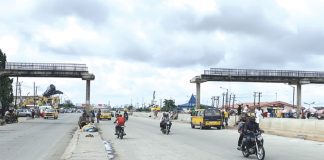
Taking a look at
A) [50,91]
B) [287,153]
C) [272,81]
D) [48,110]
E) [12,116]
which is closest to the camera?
[287,153]

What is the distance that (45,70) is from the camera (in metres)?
64.5

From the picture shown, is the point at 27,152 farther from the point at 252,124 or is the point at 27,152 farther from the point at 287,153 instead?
the point at 287,153

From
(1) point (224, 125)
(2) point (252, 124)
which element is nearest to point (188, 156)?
(2) point (252, 124)

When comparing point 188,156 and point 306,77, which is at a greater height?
point 306,77

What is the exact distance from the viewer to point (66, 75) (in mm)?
Result: 65875

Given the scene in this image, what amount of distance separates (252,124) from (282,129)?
19211 mm

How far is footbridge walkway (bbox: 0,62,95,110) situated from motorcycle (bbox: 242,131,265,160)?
4934 centimetres

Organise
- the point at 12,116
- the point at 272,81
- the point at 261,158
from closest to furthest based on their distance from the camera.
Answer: the point at 261,158
the point at 12,116
the point at 272,81

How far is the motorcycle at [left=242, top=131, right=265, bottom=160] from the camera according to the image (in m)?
17.0

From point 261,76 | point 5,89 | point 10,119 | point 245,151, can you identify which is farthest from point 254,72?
point 245,151

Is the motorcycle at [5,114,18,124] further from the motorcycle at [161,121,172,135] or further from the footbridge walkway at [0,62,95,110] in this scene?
the motorcycle at [161,121,172,135]

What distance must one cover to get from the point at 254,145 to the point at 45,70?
4990cm

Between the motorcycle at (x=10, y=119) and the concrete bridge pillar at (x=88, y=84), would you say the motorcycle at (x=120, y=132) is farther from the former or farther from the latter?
the concrete bridge pillar at (x=88, y=84)

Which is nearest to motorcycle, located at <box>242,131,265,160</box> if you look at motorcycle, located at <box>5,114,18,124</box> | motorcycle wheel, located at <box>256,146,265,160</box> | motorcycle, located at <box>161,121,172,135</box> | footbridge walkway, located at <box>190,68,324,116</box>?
motorcycle wheel, located at <box>256,146,265,160</box>
